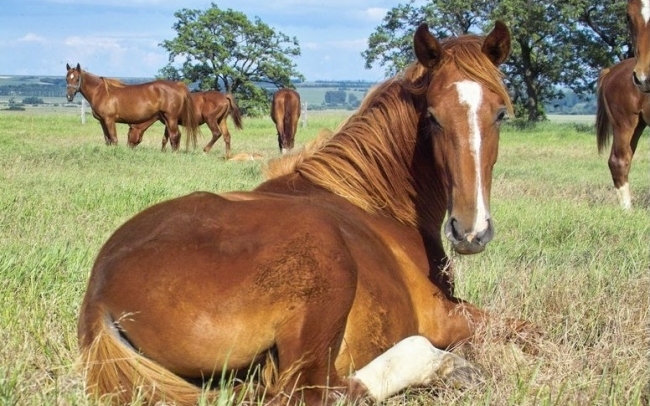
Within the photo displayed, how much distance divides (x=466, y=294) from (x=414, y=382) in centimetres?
143

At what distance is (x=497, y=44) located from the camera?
12.2ft

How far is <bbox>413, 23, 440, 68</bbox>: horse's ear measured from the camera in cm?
362

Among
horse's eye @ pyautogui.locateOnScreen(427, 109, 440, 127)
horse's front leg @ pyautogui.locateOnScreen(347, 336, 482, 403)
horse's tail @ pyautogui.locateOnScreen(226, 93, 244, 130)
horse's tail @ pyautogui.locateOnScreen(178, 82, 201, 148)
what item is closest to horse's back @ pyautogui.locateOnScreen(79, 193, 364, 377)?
horse's front leg @ pyautogui.locateOnScreen(347, 336, 482, 403)

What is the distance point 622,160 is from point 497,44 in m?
7.44

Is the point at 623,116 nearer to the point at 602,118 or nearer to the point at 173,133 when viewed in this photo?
the point at 602,118

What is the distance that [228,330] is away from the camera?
2.73 metres

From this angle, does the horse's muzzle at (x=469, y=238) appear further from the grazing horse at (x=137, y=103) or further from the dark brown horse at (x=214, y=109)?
the dark brown horse at (x=214, y=109)

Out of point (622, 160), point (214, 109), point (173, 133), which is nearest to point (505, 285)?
point (622, 160)

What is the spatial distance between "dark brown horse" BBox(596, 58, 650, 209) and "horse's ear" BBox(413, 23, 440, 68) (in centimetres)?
714

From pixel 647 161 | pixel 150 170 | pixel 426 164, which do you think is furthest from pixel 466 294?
pixel 647 161

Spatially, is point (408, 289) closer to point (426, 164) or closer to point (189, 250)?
point (426, 164)

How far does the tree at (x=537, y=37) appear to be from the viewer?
34.5 metres

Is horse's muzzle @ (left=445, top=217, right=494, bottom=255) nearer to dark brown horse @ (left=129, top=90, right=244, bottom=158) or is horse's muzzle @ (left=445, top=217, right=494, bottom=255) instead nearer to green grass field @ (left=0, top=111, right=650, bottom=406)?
green grass field @ (left=0, top=111, right=650, bottom=406)

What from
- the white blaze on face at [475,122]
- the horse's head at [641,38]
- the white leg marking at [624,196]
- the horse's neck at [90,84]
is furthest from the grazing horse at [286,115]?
the white blaze on face at [475,122]
